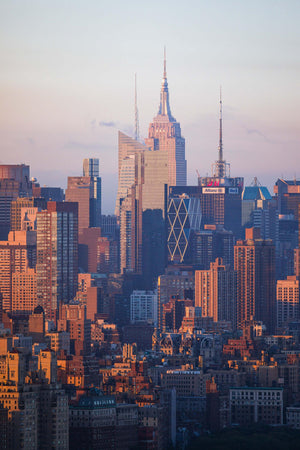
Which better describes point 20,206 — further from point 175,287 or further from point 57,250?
point 175,287

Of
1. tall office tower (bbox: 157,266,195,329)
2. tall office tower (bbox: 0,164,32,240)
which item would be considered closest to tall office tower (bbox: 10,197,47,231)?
tall office tower (bbox: 0,164,32,240)

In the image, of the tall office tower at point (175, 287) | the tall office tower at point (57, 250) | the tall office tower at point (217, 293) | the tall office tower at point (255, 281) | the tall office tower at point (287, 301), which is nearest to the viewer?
the tall office tower at point (217, 293)

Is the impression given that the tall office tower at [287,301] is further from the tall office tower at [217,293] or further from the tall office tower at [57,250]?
the tall office tower at [57,250]

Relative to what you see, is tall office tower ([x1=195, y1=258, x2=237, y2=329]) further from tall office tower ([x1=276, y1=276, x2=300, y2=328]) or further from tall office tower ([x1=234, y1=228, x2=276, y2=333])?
tall office tower ([x1=276, y1=276, x2=300, y2=328])

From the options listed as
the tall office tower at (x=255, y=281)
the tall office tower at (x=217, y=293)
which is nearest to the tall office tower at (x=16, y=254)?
the tall office tower at (x=217, y=293)

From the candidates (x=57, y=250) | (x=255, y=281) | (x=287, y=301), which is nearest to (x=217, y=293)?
(x=255, y=281)

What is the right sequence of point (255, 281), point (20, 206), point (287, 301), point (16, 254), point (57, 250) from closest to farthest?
1. point (57, 250)
2. point (255, 281)
3. point (16, 254)
4. point (287, 301)
5. point (20, 206)

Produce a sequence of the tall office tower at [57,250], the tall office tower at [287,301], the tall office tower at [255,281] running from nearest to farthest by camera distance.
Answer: the tall office tower at [57,250], the tall office tower at [255,281], the tall office tower at [287,301]
